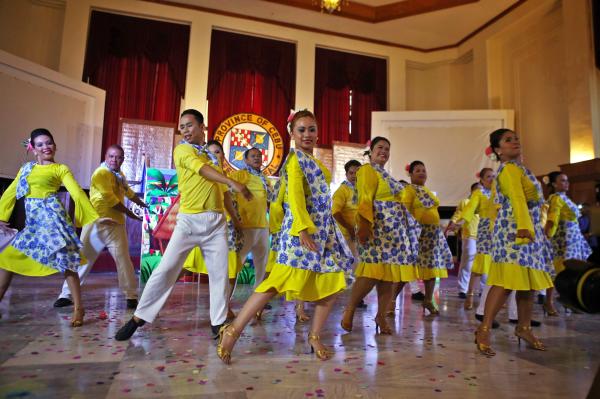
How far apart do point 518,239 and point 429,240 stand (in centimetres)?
146

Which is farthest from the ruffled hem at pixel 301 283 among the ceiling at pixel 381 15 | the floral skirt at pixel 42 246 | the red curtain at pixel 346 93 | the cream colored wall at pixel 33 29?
the cream colored wall at pixel 33 29

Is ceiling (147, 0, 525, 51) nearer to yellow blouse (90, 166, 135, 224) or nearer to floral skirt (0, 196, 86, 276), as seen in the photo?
yellow blouse (90, 166, 135, 224)

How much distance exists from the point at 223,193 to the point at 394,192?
1.15 m

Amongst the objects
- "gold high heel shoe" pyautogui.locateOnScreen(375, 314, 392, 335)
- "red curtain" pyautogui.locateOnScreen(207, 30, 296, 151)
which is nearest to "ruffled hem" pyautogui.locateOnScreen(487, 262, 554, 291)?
"gold high heel shoe" pyautogui.locateOnScreen(375, 314, 392, 335)

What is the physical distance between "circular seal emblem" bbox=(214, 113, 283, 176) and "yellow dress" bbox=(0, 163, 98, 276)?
5514 millimetres

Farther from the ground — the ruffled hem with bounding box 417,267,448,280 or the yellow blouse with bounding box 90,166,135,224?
the yellow blouse with bounding box 90,166,135,224

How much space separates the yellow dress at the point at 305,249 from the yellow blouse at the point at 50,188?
147 centimetres

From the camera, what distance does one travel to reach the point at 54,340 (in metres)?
2.24

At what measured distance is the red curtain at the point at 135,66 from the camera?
7.91 m

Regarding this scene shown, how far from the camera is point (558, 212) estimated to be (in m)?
3.48

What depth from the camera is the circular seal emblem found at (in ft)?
27.8

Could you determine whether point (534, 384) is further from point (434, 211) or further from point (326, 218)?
point (434, 211)

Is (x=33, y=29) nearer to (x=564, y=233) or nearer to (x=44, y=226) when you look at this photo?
(x=44, y=226)

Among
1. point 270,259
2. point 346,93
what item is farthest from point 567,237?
point 346,93
